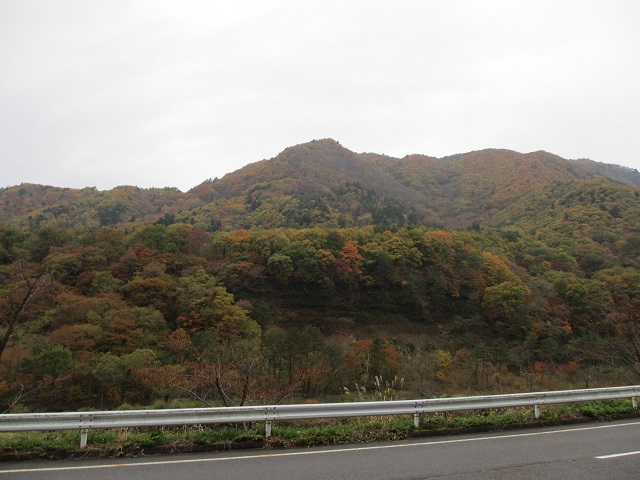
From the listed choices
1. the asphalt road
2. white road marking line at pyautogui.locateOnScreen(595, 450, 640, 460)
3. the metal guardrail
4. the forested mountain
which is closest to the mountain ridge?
the forested mountain

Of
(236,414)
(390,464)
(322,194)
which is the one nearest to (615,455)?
(390,464)

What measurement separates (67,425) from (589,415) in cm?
1106

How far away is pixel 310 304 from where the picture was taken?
51875 millimetres

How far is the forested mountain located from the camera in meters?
22.0

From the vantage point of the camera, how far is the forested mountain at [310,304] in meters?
22.0

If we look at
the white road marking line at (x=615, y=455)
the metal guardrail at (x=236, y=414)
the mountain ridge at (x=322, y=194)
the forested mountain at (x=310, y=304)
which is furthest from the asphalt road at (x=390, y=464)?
the mountain ridge at (x=322, y=194)

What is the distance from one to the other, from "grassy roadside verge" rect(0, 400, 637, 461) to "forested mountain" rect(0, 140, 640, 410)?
4.44 feet

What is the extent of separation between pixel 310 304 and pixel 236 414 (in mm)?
45324

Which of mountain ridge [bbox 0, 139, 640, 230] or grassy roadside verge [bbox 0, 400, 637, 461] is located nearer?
grassy roadside verge [bbox 0, 400, 637, 461]

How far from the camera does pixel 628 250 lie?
67438 millimetres

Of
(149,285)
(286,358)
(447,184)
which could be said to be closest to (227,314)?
(149,285)

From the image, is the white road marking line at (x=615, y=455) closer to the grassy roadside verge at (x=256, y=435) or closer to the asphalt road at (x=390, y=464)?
the asphalt road at (x=390, y=464)

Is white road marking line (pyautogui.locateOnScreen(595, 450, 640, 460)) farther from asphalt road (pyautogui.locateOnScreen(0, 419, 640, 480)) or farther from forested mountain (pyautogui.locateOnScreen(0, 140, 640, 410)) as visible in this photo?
forested mountain (pyautogui.locateOnScreen(0, 140, 640, 410))

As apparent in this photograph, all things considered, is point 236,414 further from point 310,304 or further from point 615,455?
point 310,304
